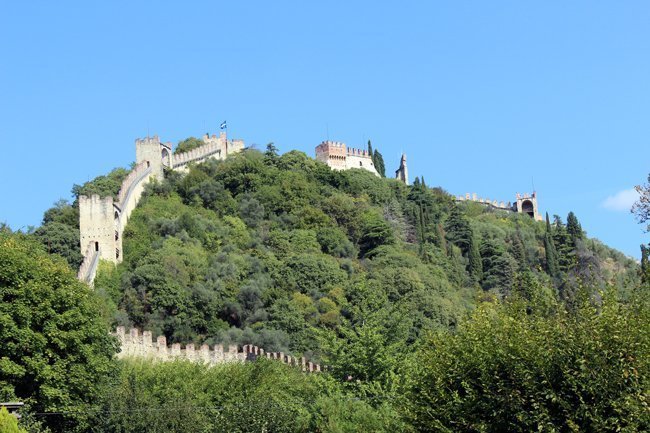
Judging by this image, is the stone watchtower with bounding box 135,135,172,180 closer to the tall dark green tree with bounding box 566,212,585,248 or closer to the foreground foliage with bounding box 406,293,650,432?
the tall dark green tree with bounding box 566,212,585,248

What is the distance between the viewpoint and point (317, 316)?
7456 centimetres

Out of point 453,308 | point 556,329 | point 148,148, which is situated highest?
point 148,148

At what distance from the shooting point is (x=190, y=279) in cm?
7500

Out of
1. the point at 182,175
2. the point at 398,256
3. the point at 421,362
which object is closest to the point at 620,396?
the point at 421,362

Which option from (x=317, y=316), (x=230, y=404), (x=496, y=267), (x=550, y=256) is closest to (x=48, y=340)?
(x=230, y=404)

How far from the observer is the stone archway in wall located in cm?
14300

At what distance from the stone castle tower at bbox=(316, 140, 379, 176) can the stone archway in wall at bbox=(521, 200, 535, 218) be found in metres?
26.3

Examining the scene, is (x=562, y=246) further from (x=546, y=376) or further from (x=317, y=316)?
(x=546, y=376)

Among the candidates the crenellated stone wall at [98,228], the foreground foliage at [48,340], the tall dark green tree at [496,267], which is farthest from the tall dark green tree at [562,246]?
the foreground foliage at [48,340]

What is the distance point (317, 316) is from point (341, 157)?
5064 cm

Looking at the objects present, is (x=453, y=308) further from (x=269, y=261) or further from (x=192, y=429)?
(x=192, y=429)

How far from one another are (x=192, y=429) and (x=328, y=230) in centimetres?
5540

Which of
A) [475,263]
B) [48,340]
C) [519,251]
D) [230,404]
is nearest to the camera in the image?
[48,340]

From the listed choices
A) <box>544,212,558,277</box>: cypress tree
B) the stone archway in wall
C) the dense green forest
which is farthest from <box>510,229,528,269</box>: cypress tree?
the stone archway in wall
